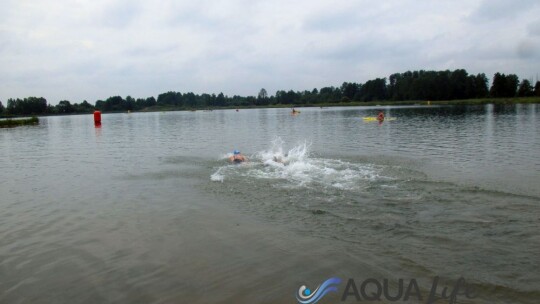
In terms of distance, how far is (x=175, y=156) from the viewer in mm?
28188

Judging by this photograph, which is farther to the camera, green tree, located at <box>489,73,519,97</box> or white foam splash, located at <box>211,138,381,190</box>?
green tree, located at <box>489,73,519,97</box>

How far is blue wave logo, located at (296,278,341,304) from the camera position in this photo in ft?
24.4

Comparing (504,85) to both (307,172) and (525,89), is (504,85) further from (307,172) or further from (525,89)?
(307,172)

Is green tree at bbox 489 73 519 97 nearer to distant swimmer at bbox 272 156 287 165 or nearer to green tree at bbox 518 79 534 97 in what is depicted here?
green tree at bbox 518 79 534 97

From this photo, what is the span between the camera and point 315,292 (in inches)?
301

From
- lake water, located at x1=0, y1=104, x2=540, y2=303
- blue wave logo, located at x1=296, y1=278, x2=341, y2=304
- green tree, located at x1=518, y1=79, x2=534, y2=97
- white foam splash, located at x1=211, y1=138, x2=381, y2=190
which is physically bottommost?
blue wave logo, located at x1=296, y1=278, x2=341, y2=304

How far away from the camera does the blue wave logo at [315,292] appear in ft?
24.4

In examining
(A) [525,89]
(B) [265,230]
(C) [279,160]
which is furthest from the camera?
(A) [525,89]

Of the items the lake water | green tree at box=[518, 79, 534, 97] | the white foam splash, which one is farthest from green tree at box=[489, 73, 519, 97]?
the white foam splash

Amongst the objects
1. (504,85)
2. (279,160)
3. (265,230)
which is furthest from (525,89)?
(265,230)

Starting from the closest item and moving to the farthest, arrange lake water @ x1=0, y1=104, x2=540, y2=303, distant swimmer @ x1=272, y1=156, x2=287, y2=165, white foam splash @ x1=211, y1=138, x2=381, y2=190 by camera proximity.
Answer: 1. lake water @ x1=0, y1=104, x2=540, y2=303
2. white foam splash @ x1=211, y1=138, x2=381, y2=190
3. distant swimmer @ x1=272, y1=156, x2=287, y2=165

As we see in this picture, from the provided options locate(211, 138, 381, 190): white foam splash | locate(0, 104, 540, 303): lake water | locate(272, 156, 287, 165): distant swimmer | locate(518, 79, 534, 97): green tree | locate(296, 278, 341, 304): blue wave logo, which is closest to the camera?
locate(296, 278, 341, 304): blue wave logo

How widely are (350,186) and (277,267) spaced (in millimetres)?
8150

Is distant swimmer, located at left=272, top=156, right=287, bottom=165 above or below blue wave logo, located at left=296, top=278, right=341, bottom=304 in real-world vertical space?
above
